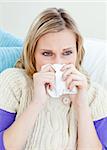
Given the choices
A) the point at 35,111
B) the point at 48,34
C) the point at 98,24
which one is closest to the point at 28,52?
the point at 48,34

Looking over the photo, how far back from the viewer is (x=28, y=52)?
115 cm

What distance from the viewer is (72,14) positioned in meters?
2.04

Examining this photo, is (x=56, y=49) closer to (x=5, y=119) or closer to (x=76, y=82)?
(x=76, y=82)

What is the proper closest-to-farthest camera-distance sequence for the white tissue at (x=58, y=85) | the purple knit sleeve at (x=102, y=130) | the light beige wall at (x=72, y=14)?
1. the white tissue at (x=58, y=85)
2. the purple knit sleeve at (x=102, y=130)
3. the light beige wall at (x=72, y=14)

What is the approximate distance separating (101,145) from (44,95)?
234 millimetres

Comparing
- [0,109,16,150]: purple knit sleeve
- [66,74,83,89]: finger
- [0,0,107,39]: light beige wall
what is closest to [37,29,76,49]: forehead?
[66,74,83,89]: finger

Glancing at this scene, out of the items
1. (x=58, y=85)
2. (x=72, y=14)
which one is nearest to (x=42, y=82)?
(x=58, y=85)

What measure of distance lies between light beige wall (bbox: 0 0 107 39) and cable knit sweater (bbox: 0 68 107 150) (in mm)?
878

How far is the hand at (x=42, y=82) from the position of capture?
103 centimetres

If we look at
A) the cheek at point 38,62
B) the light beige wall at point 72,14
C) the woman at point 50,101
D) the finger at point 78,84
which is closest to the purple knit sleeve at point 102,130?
the woman at point 50,101

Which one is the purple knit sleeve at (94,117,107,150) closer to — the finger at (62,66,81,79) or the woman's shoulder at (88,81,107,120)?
the woman's shoulder at (88,81,107,120)

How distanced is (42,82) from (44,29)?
0.17 m

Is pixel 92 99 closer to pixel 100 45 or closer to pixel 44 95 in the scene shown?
pixel 44 95

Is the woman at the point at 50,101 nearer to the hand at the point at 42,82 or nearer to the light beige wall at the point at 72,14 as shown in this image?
the hand at the point at 42,82
